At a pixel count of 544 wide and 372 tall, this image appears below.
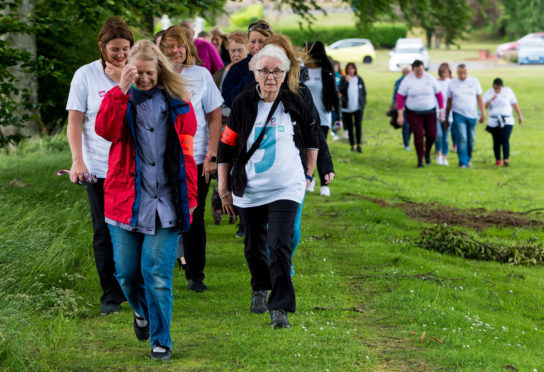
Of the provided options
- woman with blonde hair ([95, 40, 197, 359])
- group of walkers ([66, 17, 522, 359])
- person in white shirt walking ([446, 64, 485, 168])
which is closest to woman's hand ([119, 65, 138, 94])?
group of walkers ([66, 17, 522, 359])

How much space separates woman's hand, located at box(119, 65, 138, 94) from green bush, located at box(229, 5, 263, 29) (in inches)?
2465

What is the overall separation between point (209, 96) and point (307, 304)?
199 cm

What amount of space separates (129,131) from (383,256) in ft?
14.6

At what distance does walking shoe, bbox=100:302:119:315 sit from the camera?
6.77 metres

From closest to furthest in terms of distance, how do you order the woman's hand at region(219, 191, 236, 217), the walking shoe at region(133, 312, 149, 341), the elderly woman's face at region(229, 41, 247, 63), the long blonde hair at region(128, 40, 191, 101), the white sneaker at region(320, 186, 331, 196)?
the long blonde hair at region(128, 40, 191, 101) → the walking shoe at region(133, 312, 149, 341) → the woman's hand at region(219, 191, 236, 217) → the elderly woman's face at region(229, 41, 247, 63) → the white sneaker at region(320, 186, 331, 196)

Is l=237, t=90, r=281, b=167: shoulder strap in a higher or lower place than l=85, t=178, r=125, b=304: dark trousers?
higher

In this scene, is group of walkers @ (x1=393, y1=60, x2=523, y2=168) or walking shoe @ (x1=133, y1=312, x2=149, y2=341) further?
group of walkers @ (x1=393, y1=60, x2=523, y2=168)

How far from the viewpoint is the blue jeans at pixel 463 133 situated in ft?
60.5

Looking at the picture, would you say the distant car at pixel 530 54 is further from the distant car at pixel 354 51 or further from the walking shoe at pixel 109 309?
the walking shoe at pixel 109 309

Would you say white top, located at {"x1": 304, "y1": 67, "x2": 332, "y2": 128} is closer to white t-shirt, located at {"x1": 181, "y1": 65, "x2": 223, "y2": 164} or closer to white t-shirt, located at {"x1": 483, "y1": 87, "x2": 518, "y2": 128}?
white t-shirt, located at {"x1": 181, "y1": 65, "x2": 223, "y2": 164}

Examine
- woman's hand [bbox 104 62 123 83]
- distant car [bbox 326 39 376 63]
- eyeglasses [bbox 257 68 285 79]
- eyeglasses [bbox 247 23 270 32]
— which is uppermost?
distant car [bbox 326 39 376 63]

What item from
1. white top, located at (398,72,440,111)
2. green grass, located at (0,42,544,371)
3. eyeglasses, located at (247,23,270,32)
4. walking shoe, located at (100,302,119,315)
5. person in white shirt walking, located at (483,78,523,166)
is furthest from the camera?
person in white shirt walking, located at (483,78,523,166)

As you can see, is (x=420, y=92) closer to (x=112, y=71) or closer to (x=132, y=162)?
(x=112, y=71)

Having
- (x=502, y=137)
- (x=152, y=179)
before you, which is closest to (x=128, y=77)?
(x=152, y=179)
